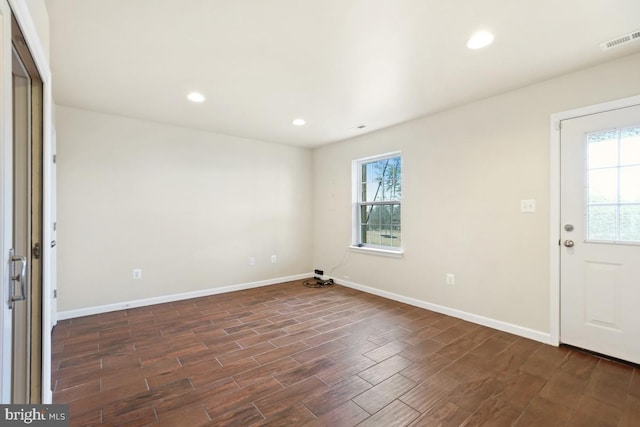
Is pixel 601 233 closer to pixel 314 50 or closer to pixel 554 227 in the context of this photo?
pixel 554 227

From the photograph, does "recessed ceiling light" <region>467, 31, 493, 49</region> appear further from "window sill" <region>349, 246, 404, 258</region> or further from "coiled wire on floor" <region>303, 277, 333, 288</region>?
"coiled wire on floor" <region>303, 277, 333, 288</region>

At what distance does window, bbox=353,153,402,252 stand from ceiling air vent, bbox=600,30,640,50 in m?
2.19

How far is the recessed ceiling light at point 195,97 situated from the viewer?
296 cm

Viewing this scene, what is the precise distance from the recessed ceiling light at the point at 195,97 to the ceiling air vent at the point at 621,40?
3353mm

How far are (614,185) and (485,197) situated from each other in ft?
3.15

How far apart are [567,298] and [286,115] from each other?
3.37 metres

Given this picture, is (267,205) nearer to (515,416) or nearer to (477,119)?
(477,119)

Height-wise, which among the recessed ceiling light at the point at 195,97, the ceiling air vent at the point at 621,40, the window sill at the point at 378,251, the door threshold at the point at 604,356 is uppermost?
the ceiling air vent at the point at 621,40

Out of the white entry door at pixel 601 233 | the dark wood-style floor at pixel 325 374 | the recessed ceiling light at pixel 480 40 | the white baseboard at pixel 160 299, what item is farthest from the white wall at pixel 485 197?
the white baseboard at pixel 160 299

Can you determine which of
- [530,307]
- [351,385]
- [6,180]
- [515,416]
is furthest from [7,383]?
[530,307]

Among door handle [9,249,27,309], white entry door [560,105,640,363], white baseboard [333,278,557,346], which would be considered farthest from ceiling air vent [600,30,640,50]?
door handle [9,249,27,309]

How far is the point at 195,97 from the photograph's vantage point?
9.93ft

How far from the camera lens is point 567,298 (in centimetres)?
253

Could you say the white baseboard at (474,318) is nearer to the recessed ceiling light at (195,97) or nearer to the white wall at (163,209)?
the white wall at (163,209)
